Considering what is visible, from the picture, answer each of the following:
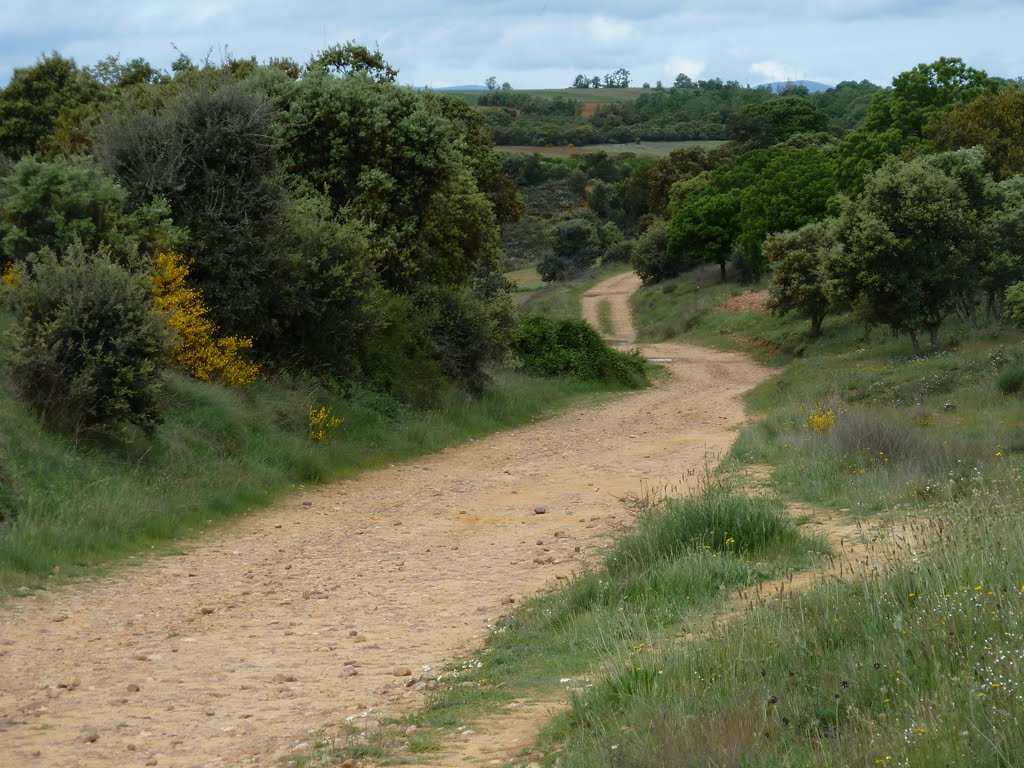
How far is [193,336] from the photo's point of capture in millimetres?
16297

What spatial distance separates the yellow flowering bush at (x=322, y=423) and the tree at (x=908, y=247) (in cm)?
1674

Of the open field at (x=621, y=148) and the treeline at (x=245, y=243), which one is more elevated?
the open field at (x=621, y=148)

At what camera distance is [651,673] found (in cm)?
542

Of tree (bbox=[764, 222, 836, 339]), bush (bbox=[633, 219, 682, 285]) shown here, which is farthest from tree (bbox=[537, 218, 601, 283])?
tree (bbox=[764, 222, 836, 339])

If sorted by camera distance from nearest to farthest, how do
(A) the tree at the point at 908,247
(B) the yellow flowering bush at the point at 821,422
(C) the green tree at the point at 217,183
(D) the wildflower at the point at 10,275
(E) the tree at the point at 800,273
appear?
1. (D) the wildflower at the point at 10,275
2. (B) the yellow flowering bush at the point at 821,422
3. (C) the green tree at the point at 217,183
4. (A) the tree at the point at 908,247
5. (E) the tree at the point at 800,273

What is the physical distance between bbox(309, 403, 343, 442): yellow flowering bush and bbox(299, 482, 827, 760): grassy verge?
25.2ft

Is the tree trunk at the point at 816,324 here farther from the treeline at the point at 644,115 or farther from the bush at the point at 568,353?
the treeline at the point at 644,115

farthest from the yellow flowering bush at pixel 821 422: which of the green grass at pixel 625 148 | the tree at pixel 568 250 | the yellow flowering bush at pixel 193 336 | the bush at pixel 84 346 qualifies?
the green grass at pixel 625 148

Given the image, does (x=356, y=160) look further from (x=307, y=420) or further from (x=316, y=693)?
(x=316, y=693)

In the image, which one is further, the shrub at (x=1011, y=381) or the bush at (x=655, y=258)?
the bush at (x=655, y=258)

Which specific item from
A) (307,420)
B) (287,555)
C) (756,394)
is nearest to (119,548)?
(287,555)

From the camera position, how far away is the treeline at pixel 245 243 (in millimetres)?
13023

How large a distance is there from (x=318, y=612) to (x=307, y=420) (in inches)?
327

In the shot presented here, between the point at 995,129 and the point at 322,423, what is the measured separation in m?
38.1
